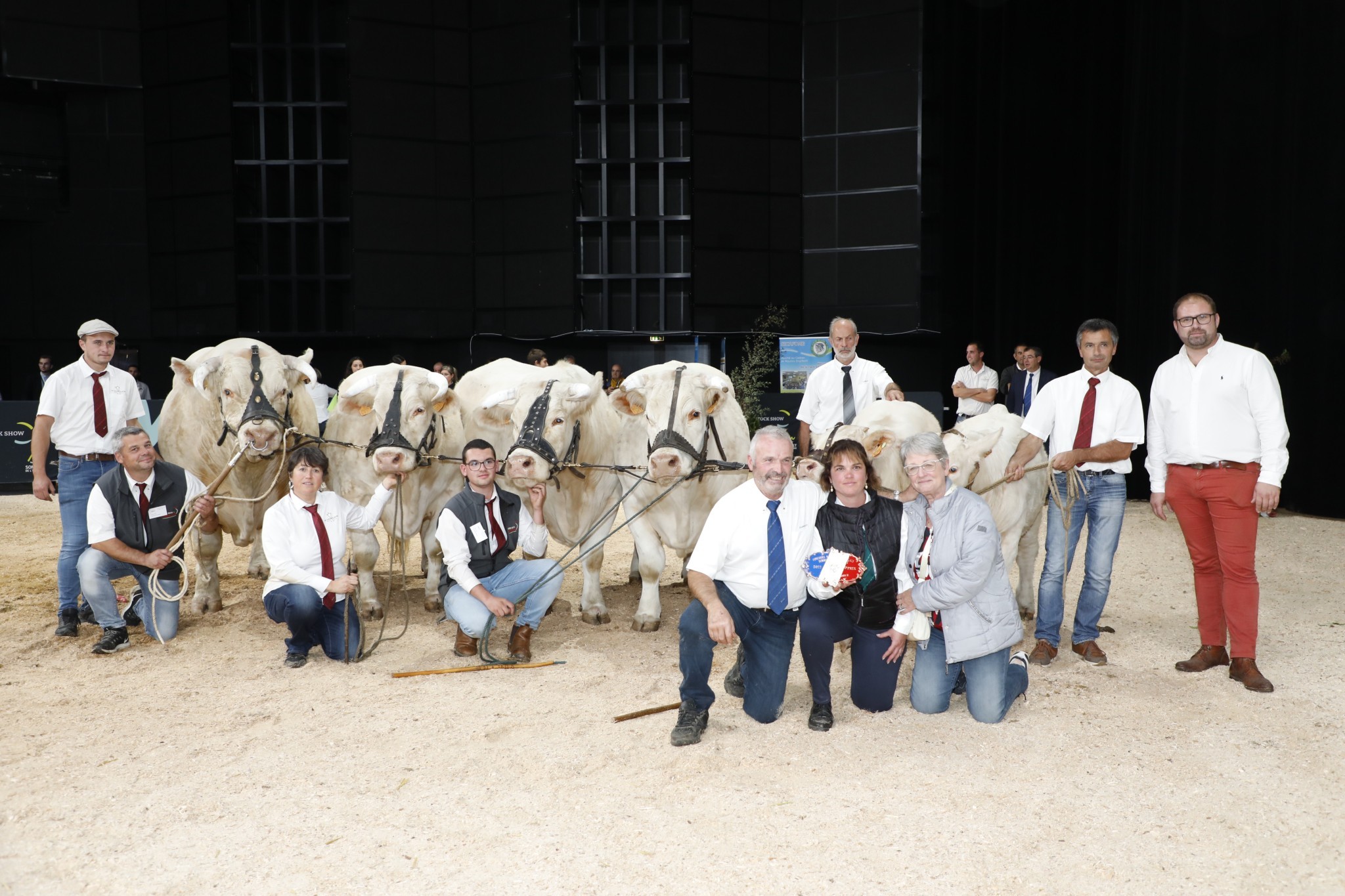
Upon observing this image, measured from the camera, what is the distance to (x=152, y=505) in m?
4.92

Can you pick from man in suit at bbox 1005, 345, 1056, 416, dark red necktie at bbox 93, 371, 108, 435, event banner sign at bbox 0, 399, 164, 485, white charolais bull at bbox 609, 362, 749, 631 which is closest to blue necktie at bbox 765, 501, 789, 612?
white charolais bull at bbox 609, 362, 749, 631

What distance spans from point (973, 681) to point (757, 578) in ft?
3.17

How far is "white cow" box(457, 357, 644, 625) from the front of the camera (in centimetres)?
495

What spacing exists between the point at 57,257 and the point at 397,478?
13.5 metres

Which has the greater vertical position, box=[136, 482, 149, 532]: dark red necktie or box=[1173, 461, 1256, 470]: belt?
box=[1173, 461, 1256, 470]: belt

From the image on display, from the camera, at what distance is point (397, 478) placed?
489 centimetres

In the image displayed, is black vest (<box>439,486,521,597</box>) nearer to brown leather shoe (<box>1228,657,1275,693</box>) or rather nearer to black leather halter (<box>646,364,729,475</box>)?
black leather halter (<box>646,364,729,475</box>)

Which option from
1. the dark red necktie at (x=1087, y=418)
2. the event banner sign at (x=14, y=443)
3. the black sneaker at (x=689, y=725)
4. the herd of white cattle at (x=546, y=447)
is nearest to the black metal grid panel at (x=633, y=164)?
the event banner sign at (x=14, y=443)

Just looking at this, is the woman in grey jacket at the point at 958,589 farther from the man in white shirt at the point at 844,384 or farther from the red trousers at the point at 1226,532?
the man in white shirt at the point at 844,384

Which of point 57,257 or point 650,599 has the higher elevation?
point 57,257

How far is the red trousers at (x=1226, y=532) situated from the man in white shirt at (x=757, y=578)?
69.7 inches

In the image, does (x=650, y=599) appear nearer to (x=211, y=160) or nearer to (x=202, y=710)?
(x=202, y=710)

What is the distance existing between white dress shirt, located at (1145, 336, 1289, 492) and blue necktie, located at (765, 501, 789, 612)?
6.41ft

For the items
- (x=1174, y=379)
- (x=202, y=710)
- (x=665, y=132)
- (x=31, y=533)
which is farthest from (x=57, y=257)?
(x=1174, y=379)
